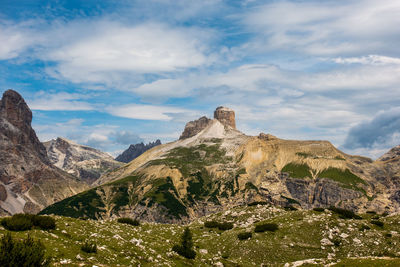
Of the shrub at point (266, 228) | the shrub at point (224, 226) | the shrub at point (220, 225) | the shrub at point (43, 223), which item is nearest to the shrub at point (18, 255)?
the shrub at point (43, 223)

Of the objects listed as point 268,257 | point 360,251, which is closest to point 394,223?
point 360,251

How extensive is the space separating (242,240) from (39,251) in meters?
39.2

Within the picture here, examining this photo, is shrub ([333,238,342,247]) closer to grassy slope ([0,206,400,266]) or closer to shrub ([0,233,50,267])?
grassy slope ([0,206,400,266])

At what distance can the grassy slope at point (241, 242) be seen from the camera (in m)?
28.6

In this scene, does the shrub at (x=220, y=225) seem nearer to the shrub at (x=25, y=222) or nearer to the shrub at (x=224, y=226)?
the shrub at (x=224, y=226)

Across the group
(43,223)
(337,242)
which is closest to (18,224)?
(43,223)

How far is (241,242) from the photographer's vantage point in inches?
2042

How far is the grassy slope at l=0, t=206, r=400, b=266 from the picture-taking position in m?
28.6

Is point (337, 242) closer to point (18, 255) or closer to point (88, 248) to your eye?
point (88, 248)

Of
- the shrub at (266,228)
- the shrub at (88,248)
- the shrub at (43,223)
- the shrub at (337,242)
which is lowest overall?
the shrub at (337,242)

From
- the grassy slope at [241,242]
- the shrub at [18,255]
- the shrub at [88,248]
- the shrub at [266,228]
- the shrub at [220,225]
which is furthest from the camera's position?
the shrub at [220,225]

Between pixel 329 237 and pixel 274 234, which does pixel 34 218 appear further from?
pixel 329 237

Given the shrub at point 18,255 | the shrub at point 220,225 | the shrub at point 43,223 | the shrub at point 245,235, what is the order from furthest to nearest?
the shrub at point 220,225 → the shrub at point 245,235 → the shrub at point 43,223 → the shrub at point 18,255

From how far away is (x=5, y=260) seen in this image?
18312mm
